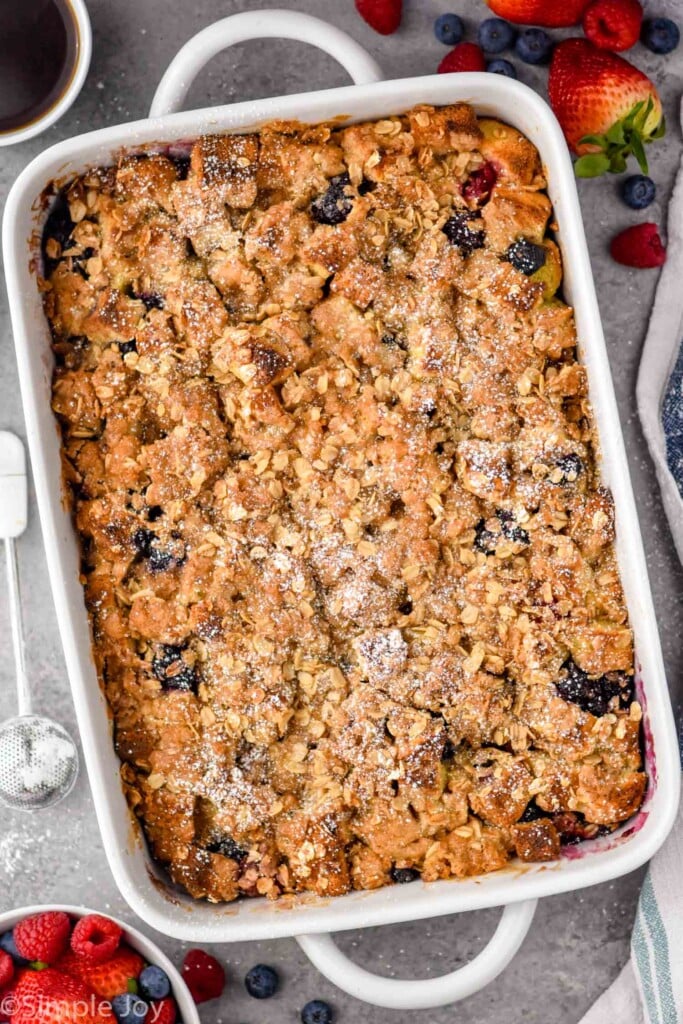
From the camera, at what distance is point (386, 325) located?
1.98 m

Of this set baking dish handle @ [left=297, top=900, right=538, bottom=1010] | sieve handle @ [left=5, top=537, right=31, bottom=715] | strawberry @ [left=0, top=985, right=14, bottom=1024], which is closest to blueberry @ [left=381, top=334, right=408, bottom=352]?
sieve handle @ [left=5, top=537, right=31, bottom=715]

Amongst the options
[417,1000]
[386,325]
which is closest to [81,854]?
[417,1000]

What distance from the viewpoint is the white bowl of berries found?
210 cm

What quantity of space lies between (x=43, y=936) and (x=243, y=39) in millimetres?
1757

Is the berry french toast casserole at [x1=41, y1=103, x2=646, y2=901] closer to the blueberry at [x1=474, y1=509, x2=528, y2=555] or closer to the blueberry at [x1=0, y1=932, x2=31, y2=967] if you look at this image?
the blueberry at [x1=474, y1=509, x2=528, y2=555]

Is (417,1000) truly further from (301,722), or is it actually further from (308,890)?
(301,722)

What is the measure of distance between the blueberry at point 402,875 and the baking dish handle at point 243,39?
1433mm

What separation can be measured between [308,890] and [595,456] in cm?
96

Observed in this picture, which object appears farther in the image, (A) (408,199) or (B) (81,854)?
(B) (81,854)

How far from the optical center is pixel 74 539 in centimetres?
199

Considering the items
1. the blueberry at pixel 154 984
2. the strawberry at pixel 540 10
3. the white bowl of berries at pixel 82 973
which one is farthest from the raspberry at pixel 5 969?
the strawberry at pixel 540 10

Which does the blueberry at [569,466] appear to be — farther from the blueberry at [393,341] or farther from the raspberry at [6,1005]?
the raspberry at [6,1005]

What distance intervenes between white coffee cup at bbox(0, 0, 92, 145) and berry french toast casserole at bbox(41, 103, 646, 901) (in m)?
0.24

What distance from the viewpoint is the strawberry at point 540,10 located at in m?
2.16
